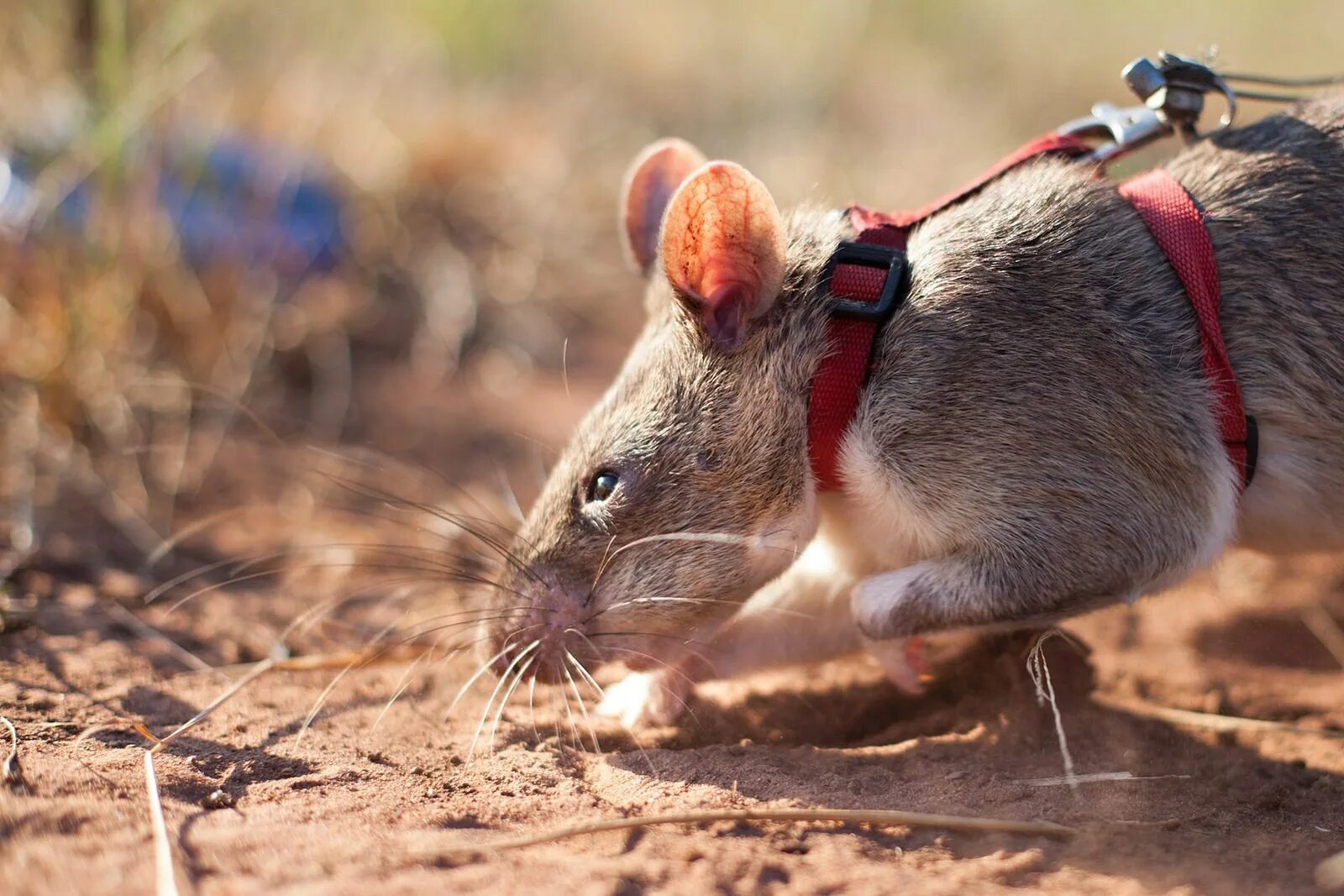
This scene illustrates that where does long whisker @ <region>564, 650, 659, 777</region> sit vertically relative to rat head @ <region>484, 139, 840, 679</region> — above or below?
below

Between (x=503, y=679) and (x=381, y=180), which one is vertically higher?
(x=381, y=180)

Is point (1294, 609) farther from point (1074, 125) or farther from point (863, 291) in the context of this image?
point (863, 291)

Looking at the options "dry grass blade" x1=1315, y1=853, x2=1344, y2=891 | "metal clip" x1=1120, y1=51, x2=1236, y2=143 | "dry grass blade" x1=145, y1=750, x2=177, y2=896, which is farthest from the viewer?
"metal clip" x1=1120, y1=51, x2=1236, y2=143

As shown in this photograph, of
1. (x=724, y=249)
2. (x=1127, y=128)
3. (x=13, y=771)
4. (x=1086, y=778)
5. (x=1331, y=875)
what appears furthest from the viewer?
(x=1127, y=128)

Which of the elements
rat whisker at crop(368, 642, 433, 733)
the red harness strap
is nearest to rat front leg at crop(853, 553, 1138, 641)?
the red harness strap

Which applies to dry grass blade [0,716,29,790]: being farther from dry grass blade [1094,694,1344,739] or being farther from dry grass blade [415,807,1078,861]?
dry grass blade [1094,694,1344,739]

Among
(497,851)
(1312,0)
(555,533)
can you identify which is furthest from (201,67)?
(1312,0)

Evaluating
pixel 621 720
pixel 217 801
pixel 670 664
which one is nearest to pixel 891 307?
pixel 670 664

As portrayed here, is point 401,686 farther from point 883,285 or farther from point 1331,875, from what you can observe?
point 1331,875

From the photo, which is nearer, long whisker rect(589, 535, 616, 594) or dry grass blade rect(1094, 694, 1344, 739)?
long whisker rect(589, 535, 616, 594)
